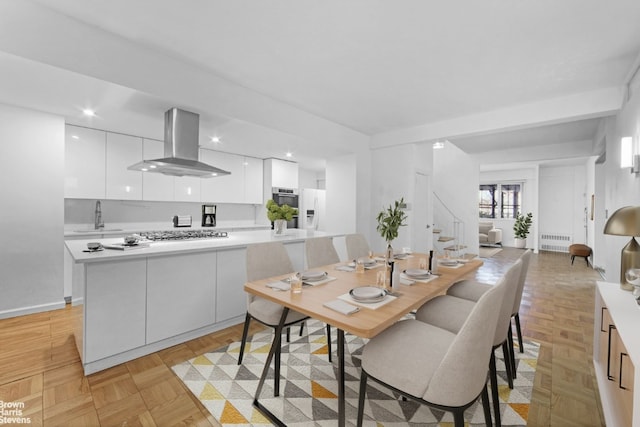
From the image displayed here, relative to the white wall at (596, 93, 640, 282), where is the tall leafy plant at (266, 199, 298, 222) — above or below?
below

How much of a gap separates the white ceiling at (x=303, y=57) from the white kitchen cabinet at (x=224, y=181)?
4.87 ft

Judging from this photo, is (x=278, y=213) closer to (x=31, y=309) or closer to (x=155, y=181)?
(x=155, y=181)

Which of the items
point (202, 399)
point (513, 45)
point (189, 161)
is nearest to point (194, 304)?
point (202, 399)

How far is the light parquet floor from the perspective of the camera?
5.48 ft

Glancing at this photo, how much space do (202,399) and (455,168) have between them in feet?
23.7

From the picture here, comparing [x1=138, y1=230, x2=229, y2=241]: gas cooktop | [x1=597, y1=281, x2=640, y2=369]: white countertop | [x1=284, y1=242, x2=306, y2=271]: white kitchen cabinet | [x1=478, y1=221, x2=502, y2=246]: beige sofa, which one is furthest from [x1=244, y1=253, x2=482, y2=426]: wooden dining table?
[x1=478, y1=221, x2=502, y2=246]: beige sofa

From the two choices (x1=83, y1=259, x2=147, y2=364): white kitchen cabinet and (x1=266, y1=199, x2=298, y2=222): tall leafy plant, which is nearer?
(x1=83, y1=259, x2=147, y2=364): white kitchen cabinet

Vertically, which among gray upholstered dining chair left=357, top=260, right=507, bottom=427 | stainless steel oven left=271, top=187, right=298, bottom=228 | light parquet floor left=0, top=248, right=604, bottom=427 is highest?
stainless steel oven left=271, top=187, right=298, bottom=228

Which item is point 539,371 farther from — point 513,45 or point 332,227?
point 332,227

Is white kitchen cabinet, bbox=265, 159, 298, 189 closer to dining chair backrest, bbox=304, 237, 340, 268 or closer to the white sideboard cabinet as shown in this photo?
dining chair backrest, bbox=304, 237, 340, 268

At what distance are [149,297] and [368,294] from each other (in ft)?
5.97

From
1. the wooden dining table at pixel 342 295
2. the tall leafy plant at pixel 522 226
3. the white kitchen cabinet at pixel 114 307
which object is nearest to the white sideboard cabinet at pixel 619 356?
the wooden dining table at pixel 342 295

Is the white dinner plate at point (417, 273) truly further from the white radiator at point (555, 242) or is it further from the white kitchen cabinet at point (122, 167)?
the white radiator at point (555, 242)

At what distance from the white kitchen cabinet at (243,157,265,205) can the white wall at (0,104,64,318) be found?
9.27 feet
